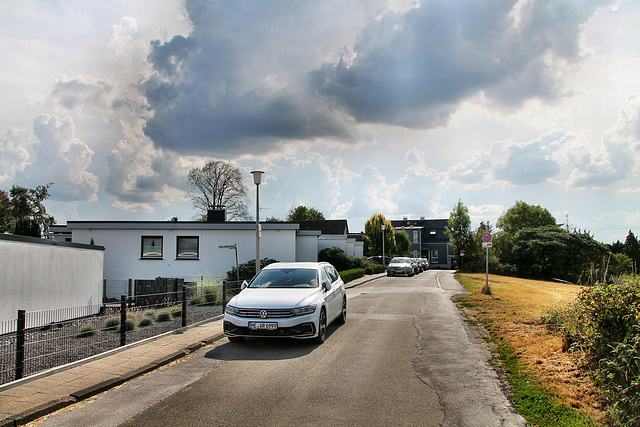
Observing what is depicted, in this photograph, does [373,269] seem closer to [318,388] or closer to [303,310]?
[303,310]

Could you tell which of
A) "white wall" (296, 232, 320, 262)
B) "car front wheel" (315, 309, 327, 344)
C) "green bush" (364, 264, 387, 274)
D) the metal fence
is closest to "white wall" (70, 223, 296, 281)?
"white wall" (296, 232, 320, 262)

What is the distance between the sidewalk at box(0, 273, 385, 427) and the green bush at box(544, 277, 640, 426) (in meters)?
6.33

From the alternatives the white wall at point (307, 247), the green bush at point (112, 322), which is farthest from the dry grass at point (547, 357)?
the white wall at point (307, 247)

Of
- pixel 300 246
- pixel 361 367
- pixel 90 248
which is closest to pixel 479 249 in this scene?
pixel 300 246

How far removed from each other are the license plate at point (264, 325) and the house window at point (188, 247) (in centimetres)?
1878

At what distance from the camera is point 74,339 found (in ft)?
26.9

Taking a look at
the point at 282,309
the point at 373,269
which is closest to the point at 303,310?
the point at 282,309

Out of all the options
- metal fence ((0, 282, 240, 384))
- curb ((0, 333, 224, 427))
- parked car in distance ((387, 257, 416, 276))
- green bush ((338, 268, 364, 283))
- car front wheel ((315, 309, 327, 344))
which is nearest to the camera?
curb ((0, 333, 224, 427))

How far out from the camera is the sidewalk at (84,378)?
17.6 ft

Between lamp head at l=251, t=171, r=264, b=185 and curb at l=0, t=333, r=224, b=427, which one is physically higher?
lamp head at l=251, t=171, r=264, b=185

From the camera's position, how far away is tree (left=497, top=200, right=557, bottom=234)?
7888 centimetres

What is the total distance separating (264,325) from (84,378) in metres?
3.18

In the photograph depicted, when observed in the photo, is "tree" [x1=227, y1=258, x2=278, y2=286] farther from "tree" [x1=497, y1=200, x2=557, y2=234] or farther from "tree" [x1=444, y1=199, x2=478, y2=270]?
"tree" [x1=497, y1=200, x2=557, y2=234]

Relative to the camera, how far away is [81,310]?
43.3 feet
